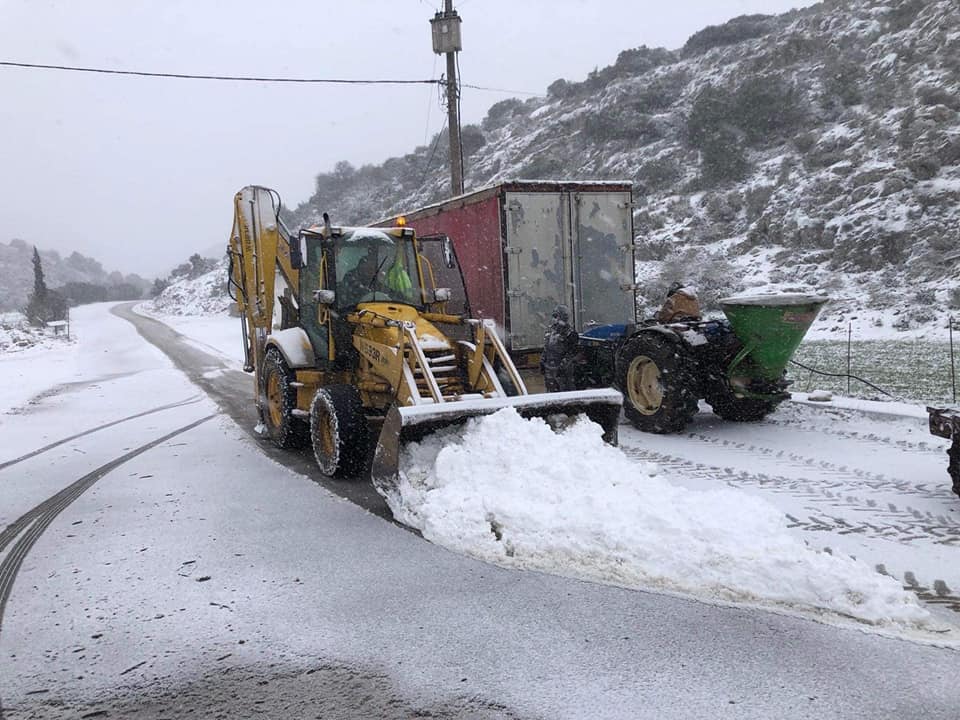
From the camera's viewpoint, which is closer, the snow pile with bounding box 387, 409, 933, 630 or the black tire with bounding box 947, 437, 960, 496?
the snow pile with bounding box 387, 409, 933, 630

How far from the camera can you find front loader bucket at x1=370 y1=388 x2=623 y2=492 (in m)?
5.34

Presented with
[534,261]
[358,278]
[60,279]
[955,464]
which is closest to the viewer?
[955,464]

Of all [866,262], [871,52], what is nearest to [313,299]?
[866,262]

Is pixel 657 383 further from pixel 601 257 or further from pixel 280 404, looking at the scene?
pixel 280 404

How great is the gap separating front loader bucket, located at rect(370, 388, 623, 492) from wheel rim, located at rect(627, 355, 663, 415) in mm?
2424

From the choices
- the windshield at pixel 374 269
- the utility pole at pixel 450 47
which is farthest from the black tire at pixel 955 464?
the utility pole at pixel 450 47

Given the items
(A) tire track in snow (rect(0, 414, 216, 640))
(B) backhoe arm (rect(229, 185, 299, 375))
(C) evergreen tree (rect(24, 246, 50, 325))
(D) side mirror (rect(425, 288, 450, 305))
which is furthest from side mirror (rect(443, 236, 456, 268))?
(C) evergreen tree (rect(24, 246, 50, 325))

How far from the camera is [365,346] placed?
6910 millimetres

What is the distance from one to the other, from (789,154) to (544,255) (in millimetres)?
24405

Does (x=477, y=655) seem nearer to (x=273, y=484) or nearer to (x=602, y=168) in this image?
(x=273, y=484)

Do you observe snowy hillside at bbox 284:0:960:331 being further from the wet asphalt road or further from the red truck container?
the wet asphalt road

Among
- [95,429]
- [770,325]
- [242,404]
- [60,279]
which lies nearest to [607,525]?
[770,325]

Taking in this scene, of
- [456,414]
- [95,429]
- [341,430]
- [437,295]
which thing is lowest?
[95,429]

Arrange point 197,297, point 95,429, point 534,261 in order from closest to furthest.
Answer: point 534,261
point 95,429
point 197,297
